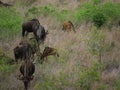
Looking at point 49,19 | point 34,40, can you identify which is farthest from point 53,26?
point 34,40

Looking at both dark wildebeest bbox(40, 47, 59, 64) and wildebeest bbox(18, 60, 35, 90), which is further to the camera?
dark wildebeest bbox(40, 47, 59, 64)

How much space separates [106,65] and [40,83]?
2.39 metres

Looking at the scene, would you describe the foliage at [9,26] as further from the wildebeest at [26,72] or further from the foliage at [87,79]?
the foliage at [87,79]

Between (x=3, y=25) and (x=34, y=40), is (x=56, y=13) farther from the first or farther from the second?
(x=34, y=40)

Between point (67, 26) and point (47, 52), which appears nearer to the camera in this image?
point (47, 52)

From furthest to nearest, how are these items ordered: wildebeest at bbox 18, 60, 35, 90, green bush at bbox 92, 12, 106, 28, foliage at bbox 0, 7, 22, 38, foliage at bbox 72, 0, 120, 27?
1. foliage at bbox 72, 0, 120, 27
2. green bush at bbox 92, 12, 106, 28
3. foliage at bbox 0, 7, 22, 38
4. wildebeest at bbox 18, 60, 35, 90

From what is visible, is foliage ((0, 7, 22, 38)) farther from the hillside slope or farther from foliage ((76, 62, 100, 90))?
foliage ((76, 62, 100, 90))

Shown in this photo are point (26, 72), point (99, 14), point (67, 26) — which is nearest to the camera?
point (26, 72)

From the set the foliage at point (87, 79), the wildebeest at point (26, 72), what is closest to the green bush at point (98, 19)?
the foliage at point (87, 79)

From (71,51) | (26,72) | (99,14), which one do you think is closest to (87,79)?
(26,72)

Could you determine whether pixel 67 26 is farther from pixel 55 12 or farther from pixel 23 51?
pixel 23 51

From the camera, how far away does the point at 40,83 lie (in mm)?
8789

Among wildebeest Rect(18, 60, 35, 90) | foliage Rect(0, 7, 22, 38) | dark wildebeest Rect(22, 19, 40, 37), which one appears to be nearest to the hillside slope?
foliage Rect(0, 7, 22, 38)

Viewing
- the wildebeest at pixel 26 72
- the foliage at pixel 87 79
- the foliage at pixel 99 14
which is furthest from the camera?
the foliage at pixel 99 14
